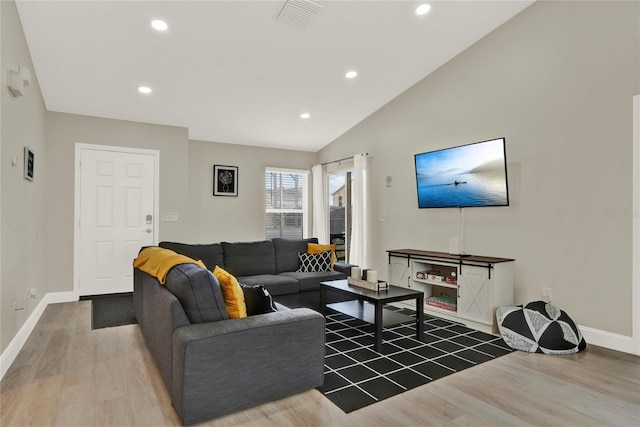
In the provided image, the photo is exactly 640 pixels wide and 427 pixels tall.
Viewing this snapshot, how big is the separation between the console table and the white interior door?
3.47 m

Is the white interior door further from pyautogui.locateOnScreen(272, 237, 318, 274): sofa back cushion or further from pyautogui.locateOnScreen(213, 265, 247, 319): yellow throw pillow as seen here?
pyautogui.locateOnScreen(213, 265, 247, 319): yellow throw pillow

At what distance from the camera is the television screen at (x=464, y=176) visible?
11.9 ft

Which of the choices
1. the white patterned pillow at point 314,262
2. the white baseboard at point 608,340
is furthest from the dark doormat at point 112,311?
the white baseboard at point 608,340

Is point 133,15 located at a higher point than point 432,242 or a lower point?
higher

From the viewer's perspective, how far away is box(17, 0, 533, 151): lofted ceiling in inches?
125

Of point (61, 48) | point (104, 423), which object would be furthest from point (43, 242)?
point (104, 423)

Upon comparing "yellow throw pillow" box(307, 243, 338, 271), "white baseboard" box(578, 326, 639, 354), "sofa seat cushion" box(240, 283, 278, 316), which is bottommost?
"white baseboard" box(578, 326, 639, 354)

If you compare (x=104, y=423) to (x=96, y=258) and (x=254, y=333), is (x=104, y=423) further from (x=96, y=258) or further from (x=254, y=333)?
(x=96, y=258)

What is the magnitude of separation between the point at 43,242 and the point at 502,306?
16.7ft

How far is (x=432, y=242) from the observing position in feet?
15.0

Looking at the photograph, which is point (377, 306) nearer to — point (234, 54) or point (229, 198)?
point (234, 54)

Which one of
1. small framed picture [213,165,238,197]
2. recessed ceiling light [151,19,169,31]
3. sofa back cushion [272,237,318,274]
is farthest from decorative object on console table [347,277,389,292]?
small framed picture [213,165,238,197]

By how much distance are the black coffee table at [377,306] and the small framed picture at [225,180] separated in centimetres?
303

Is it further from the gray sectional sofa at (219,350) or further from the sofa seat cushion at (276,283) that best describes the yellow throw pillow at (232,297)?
the sofa seat cushion at (276,283)
